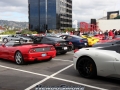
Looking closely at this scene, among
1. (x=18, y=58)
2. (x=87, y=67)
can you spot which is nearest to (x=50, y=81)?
(x=87, y=67)

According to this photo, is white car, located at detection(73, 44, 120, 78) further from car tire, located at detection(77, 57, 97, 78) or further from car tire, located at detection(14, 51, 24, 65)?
car tire, located at detection(14, 51, 24, 65)

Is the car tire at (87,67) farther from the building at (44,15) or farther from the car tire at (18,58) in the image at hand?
the building at (44,15)

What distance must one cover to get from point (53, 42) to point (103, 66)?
6.09 metres

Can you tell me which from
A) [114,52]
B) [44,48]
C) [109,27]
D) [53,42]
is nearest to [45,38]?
[53,42]

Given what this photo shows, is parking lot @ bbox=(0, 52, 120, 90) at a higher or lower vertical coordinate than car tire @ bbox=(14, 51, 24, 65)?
lower

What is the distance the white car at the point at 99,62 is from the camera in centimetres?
510

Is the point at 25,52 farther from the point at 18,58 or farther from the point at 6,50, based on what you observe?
the point at 6,50

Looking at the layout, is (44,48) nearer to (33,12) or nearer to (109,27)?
(109,27)

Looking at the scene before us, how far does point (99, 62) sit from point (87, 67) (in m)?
0.53

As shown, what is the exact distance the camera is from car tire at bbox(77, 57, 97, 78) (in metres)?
5.62

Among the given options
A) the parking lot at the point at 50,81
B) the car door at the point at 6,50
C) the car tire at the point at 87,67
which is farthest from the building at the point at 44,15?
the car tire at the point at 87,67

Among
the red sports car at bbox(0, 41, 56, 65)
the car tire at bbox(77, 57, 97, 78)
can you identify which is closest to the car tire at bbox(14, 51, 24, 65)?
the red sports car at bbox(0, 41, 56, 65)

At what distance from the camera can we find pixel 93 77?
571 centimetres

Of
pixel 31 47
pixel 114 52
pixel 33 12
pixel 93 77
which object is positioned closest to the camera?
pixel 114 52
